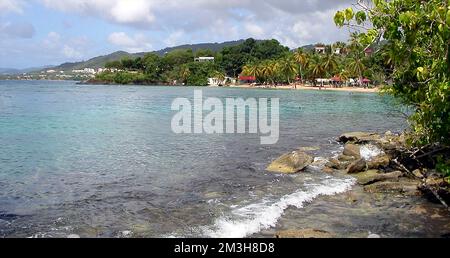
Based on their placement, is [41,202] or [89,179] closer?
[41,202]

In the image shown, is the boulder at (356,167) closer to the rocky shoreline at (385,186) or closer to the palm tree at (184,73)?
the rocky shoreline at (385,186)

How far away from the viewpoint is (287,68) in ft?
430

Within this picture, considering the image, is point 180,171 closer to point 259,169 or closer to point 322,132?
point 259,169

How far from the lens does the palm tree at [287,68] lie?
12955cm

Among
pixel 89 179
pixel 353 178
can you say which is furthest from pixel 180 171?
pixel 353 178

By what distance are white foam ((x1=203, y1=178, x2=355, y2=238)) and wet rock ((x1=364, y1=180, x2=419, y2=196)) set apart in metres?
0.91

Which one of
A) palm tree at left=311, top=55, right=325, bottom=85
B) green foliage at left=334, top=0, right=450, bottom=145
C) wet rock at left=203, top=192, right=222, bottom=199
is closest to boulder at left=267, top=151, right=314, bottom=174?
wet rock at left=203, top=192, right=222, bottom=199

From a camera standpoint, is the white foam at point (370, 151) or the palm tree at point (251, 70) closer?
the white foam at point (370, 151)

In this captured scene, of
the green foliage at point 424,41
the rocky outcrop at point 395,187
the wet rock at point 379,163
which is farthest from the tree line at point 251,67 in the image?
the green foliage at point 424,41

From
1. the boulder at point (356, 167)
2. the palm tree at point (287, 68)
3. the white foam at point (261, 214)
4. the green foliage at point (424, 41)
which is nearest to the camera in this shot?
the green foliage at point (424, 41)

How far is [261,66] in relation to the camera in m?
144
